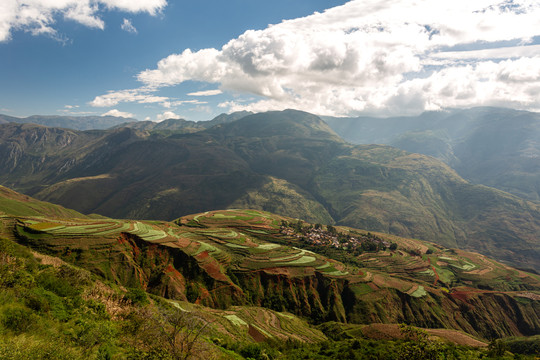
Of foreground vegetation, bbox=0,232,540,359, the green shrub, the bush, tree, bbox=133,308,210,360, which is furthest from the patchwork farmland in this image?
the bush

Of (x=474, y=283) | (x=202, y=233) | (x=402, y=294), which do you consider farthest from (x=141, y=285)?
(x=474, y=283)

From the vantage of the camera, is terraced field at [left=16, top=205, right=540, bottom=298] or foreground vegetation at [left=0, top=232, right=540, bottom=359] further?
terraced field at [left=16, top=205, right=540, bottom=298]

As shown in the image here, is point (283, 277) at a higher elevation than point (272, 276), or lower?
lower

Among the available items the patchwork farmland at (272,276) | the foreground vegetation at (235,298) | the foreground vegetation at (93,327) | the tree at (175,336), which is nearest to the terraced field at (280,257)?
the patchwork farmland at (272,276)

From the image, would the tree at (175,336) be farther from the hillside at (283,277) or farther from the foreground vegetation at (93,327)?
the hillside at (283,277)

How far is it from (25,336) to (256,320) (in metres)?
73.4

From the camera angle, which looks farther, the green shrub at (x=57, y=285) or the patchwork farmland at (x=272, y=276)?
the patchwork farmland at (x=272, y=276)

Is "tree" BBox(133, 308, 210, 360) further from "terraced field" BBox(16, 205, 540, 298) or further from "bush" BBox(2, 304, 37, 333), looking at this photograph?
"terraced field" BBox(16, 205, 540, 298)

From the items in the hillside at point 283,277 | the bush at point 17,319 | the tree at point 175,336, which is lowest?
the hillside at point 283,277

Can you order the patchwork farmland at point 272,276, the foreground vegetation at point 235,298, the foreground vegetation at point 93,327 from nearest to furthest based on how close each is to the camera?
the foreground vegetation at point 93,327 < the foreground vegetation at point 235,298 < the patchwork farmland at point 272,276

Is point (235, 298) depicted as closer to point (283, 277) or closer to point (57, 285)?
point (283, 277)

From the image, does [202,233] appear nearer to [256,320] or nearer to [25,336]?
[256,320]

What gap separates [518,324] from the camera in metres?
131

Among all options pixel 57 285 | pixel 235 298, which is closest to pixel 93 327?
pixel 57 285
